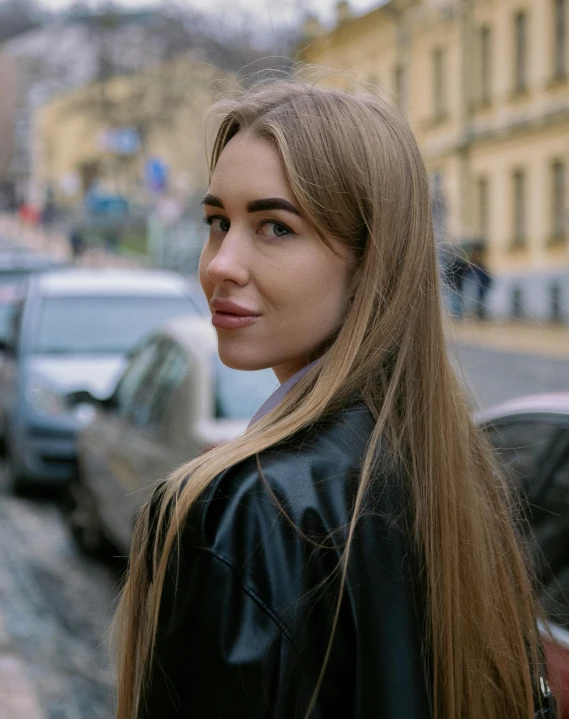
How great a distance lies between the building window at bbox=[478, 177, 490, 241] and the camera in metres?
35.5

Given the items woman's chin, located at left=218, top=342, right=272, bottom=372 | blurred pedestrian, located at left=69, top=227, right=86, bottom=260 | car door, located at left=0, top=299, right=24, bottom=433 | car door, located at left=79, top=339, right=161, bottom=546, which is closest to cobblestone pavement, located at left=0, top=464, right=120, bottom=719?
car door, located at left=79, top=339, right=161, bottom=546

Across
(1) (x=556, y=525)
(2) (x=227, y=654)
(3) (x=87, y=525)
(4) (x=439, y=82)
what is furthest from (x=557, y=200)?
(2) (x=227, y=654)

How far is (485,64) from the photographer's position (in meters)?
35.0

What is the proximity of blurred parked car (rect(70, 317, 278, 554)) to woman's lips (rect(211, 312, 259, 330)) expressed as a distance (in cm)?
343

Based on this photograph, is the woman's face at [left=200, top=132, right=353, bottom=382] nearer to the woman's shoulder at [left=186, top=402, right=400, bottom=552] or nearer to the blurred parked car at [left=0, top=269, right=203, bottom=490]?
the woman's shoulder at [left=186, top=402, right=400, bottom=552]

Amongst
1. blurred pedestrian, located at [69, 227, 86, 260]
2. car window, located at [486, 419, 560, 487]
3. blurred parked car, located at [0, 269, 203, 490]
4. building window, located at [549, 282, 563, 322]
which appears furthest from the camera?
blurred pedestrian, located at [69, 227, 86, 260]

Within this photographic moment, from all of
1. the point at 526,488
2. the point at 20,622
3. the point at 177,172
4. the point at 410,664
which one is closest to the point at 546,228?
the point at 20,622

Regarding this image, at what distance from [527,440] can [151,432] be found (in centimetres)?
290

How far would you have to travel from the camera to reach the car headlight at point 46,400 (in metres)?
8.94

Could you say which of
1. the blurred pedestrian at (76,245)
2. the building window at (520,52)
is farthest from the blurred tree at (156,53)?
the building window at (520,52)

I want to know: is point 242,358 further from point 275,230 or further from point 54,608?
point 54,608

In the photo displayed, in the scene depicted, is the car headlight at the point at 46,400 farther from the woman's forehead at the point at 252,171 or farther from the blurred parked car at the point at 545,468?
the woman's forehead at the point at 252,171

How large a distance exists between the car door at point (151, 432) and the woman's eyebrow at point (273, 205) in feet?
12.5

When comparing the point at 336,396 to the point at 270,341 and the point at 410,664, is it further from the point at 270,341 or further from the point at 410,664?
the point at 410,664
